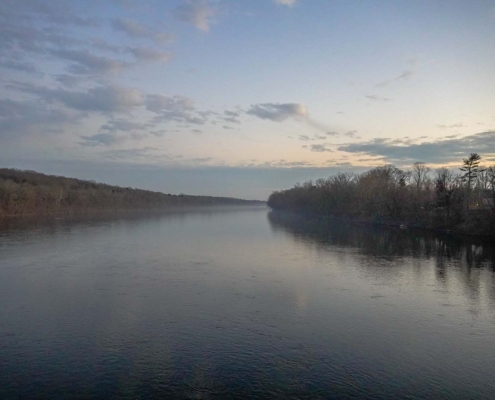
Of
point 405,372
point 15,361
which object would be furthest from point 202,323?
point 405,372

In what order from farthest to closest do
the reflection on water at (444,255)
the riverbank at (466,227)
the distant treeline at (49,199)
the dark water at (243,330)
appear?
the distant treeline at (49,199), the riverbank at (466,227), the reflection on water at (444,255), the dark water at (243,330)

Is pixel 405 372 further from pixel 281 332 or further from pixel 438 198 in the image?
pixel 438 198

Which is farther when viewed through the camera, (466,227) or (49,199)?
(49,199)

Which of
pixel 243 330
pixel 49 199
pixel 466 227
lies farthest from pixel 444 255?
pixel 49 199

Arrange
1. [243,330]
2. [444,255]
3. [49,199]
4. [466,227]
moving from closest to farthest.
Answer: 1. [243,330]
2. [444,255]
3. [466,227]
4. [49,199]

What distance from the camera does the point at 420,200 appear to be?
41.3 meters

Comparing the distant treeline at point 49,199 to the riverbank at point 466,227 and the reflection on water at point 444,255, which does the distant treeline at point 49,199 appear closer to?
the reflection on water at point 444,255

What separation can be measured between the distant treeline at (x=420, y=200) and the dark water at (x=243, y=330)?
17329mm

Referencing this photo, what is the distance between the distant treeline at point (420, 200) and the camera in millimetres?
32344

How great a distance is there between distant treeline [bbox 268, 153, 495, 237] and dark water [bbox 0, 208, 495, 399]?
17329 mm

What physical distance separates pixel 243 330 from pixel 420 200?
123 feet

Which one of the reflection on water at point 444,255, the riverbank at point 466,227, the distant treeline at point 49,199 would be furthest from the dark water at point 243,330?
the distant treeline at point 49,199

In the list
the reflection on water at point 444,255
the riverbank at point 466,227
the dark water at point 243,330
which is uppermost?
the riverbank at point 466,227

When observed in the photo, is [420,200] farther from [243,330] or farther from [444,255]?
[243,330]
